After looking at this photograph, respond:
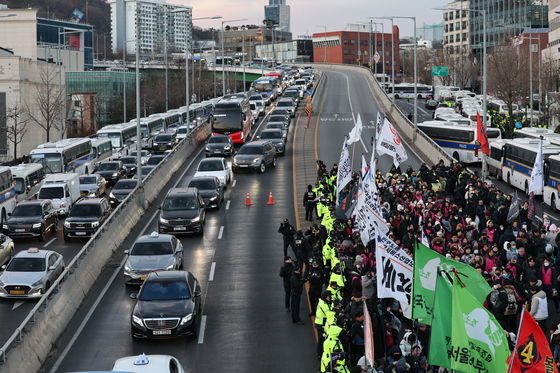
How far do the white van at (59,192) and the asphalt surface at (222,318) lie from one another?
21.3ft

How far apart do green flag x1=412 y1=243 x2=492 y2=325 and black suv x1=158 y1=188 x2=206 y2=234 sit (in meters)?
18.4

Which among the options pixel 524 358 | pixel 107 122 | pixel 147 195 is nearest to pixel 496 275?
pixel 524 358

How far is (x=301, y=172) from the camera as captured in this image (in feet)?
161

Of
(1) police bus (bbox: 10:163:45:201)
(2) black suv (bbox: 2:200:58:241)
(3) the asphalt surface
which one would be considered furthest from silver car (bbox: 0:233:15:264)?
(1) police bus (bbox: 10:163:45:201)

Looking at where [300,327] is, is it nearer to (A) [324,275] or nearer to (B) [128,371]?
(A) [324,275]

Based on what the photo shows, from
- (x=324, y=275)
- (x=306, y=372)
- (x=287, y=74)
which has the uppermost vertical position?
(x=287, y=74)

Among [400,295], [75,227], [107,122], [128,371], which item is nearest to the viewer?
[128,371]

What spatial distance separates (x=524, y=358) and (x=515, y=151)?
36.6 metres

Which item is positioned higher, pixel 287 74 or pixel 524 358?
pixel 287 74

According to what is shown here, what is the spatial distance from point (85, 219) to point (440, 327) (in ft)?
80.0

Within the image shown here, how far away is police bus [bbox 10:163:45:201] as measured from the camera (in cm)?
4450

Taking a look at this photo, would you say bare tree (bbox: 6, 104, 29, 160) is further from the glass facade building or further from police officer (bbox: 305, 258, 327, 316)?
police officer (bbox: 305, 258, 327, 316)

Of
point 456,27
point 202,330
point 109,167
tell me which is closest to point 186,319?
point 202,330

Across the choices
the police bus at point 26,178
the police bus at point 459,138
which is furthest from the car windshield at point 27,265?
the police bus at point 459,138
